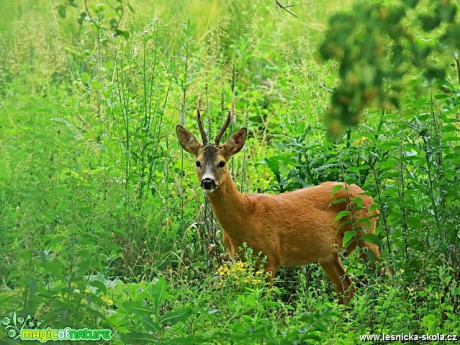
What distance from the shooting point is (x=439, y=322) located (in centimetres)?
497

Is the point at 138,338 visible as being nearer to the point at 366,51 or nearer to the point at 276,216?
the point at 366,51

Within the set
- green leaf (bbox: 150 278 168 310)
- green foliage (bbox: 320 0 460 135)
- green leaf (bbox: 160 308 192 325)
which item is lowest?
green leaf (bbox: 160 308 192 325)

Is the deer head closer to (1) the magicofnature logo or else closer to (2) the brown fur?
(2) the brown fur

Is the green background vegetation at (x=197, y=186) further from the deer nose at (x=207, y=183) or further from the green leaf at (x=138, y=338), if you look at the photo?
the deer nose at (x=207, y=183)

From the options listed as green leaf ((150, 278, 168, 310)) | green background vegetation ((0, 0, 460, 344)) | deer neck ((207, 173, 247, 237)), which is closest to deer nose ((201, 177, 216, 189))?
deer neck ((207, 173, 247, 237))

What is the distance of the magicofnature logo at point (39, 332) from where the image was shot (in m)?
4.36

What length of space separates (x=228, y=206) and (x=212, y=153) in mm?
331

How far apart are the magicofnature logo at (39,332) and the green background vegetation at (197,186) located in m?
0.04

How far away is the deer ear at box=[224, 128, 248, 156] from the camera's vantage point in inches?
270

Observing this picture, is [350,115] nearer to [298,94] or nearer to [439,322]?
[439,322]

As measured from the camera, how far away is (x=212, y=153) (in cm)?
677

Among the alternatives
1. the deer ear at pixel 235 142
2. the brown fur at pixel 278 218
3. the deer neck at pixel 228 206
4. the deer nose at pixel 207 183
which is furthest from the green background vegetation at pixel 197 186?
the deer nose at pixel 207 183

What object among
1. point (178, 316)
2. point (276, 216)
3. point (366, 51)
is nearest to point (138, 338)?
point (178, 316)

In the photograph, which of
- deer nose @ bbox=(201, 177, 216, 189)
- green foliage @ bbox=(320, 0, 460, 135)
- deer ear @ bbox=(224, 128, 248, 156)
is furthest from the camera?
deer ear @ bbox=(224, 128, 248, 156)
